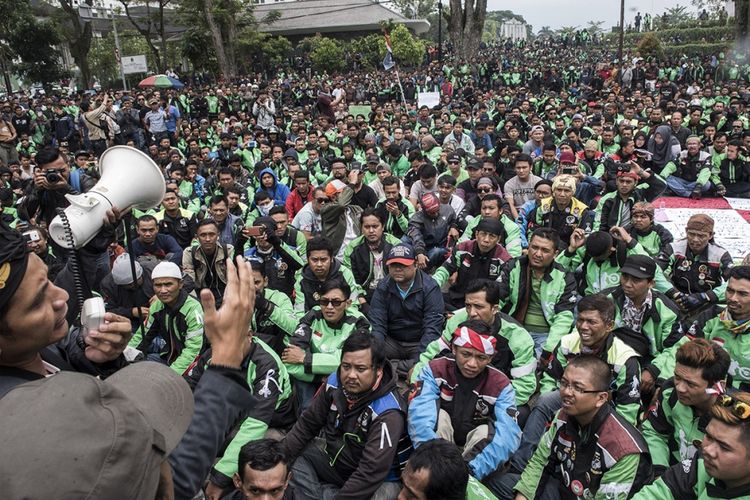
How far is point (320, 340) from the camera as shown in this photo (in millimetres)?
4422

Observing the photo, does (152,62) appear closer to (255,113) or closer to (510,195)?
(255,113)

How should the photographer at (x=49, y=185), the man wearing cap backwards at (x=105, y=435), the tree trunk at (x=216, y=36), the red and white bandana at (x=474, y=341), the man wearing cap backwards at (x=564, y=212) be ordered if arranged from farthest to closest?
the tree trunk at (x=216, y=36) < the man wearing cap backwards at (x=564, y=212) < the photographer at (x=49, y=185) < the red and white bandana at (x=474, y=341) < the man wearing cap backwards at (x=105, y=435)

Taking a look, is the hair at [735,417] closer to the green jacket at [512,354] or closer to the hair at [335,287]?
the green jacket at [512,354]

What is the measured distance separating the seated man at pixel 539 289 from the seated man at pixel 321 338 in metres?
1.39

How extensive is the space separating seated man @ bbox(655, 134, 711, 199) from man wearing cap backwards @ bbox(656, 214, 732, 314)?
4502 mm

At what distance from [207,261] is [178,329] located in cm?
136

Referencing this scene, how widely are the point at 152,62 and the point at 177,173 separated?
1226 inches

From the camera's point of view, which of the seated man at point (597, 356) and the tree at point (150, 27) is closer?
the seated man at point (597, 356)

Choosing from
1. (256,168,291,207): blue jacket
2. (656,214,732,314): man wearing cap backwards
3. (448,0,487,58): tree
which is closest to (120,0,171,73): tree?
(448,0,487,58): tree

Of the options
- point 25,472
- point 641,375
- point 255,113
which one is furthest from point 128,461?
point 255,113

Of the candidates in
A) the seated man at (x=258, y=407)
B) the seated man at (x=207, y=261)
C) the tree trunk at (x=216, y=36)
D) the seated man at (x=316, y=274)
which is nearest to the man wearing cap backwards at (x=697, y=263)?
the seated man at (x=316, y=274)

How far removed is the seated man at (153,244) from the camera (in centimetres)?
638

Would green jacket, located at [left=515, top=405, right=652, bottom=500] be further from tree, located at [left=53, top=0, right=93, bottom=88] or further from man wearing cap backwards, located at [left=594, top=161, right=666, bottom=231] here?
tree, located at [left=53, top=0, right=93, bottom=88]

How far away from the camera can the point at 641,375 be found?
3930 mm
